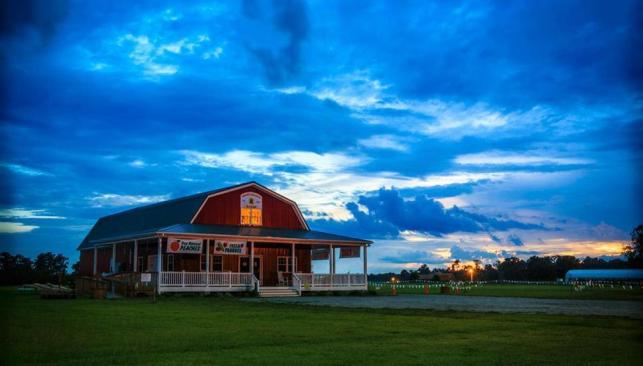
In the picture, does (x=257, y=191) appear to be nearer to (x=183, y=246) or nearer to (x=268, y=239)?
(x=268, y=239)

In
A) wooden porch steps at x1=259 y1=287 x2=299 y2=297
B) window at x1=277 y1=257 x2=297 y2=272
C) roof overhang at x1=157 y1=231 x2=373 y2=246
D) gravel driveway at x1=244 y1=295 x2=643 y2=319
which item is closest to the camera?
gravel driveway at x1=244 y1=295 x2=643 y2=319

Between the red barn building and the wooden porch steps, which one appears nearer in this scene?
the red barn building

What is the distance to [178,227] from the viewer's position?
1391 inches

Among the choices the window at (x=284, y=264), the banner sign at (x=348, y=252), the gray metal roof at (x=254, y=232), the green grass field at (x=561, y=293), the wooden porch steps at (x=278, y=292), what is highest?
the gray metal roof at (x=254, y=232)

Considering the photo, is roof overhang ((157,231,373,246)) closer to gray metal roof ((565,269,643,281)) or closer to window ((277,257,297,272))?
window ((277,257,297,272))

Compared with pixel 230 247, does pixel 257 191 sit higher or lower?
higher

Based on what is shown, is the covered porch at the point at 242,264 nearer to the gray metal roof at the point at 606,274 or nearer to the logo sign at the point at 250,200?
the logo sign at the point at 250,200

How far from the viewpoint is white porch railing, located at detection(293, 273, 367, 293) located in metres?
37.1

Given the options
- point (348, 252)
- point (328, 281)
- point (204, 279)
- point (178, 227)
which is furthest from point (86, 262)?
point (328, 281)

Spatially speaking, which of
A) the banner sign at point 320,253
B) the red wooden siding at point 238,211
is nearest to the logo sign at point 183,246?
the red wooden siding at point 238,211

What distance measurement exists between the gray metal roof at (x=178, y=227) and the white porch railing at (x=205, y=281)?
7.70ft

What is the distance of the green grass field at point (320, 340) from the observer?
9062mm

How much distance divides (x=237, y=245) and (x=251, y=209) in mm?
5753

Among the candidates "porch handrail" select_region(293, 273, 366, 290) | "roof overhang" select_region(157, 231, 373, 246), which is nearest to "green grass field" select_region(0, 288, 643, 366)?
"roof overhang" select_region(157, 231, 373, 246)
